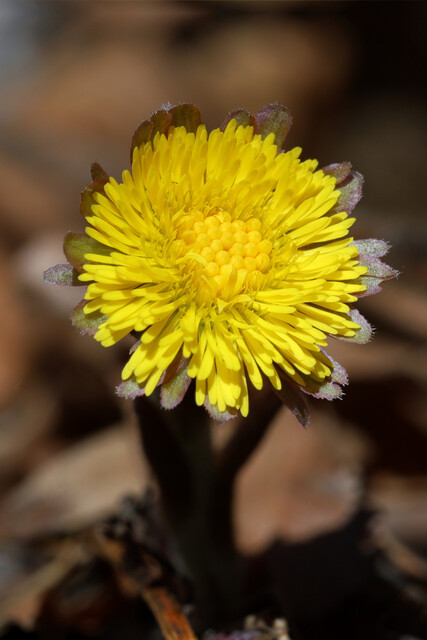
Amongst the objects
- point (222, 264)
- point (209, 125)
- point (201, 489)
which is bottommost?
point (201, 489)

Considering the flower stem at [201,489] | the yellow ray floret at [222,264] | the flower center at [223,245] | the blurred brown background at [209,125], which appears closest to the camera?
the yellow ray floret at [222,264]

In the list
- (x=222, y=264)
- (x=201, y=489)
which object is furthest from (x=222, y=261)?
(x=201, y=489)

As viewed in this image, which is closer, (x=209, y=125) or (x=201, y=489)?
(x=201, y=489)

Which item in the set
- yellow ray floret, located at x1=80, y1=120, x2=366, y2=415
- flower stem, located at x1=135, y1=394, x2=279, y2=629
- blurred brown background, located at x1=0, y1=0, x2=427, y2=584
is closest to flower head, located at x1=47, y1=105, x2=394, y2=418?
yellow ray floret, located at x1=80, y1=120, x2=366, y2=415

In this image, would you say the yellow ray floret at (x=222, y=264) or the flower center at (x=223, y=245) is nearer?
the yellow ray floret at (x=222, y=264)

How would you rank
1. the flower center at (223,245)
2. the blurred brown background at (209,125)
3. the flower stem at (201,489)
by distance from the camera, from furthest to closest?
the blurred brown background at (209,125) < the flower stem at (201,489) < the flower center at (223,245)

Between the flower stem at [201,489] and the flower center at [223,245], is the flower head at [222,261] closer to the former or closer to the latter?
the flower center at [223,245]

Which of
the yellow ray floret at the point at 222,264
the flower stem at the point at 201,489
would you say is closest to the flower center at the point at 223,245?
the yellow ray floret at the point at 222,264

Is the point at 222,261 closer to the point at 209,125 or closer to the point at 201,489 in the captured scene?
the point at 201,489

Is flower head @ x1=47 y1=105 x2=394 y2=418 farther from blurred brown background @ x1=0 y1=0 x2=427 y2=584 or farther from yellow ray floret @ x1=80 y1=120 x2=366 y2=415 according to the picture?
blurred brown background @ x1=0 y1=0 x2=427 y2=584
